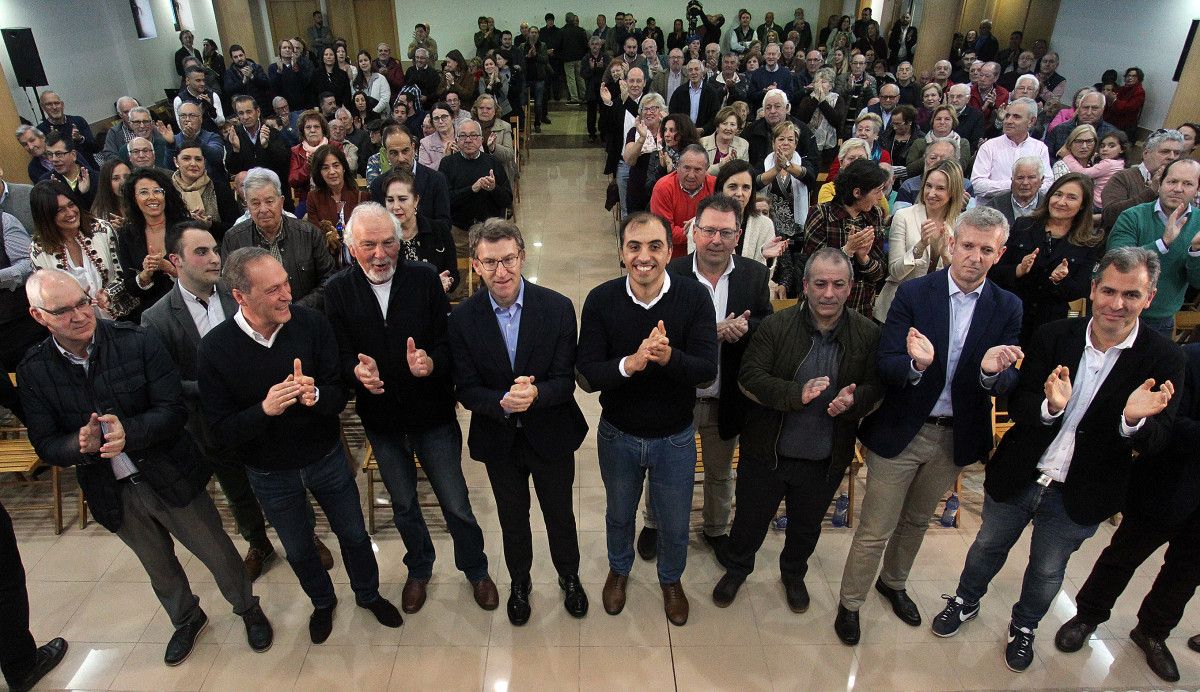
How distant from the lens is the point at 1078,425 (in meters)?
2.48

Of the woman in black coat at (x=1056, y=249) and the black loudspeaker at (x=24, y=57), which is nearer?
the woman in black coat at (x=1056, y=249)

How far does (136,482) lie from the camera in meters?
2.68

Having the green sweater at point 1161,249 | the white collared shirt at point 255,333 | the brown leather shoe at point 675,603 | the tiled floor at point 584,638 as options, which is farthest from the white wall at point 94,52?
the green sweater at point 1161,249

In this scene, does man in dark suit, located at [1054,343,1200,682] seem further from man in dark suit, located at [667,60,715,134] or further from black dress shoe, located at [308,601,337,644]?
man in dark suit, located at [667,60,715,134]

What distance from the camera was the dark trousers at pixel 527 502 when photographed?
2799 mm

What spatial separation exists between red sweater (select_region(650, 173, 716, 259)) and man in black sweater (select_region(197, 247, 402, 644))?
84.9 inches

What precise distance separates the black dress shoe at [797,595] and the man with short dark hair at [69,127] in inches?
283

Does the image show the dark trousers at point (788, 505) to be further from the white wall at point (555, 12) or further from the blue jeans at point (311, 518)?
the white wall at point (555, 12)

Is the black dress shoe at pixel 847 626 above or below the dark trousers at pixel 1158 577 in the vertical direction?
below

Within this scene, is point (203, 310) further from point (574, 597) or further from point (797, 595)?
point (797, 595)

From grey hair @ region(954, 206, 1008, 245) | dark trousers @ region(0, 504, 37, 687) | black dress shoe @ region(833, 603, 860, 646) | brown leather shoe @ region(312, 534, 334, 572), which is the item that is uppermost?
grey hair @ region(954, 206, 1008, 245)

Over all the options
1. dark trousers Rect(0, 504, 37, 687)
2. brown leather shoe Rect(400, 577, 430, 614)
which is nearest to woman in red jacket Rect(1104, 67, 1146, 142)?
brown leather shoe Rect(400, 577, 430, 614)

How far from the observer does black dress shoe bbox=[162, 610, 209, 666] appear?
9.62ft

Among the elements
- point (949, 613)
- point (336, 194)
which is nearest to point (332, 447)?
point (336, 194)
